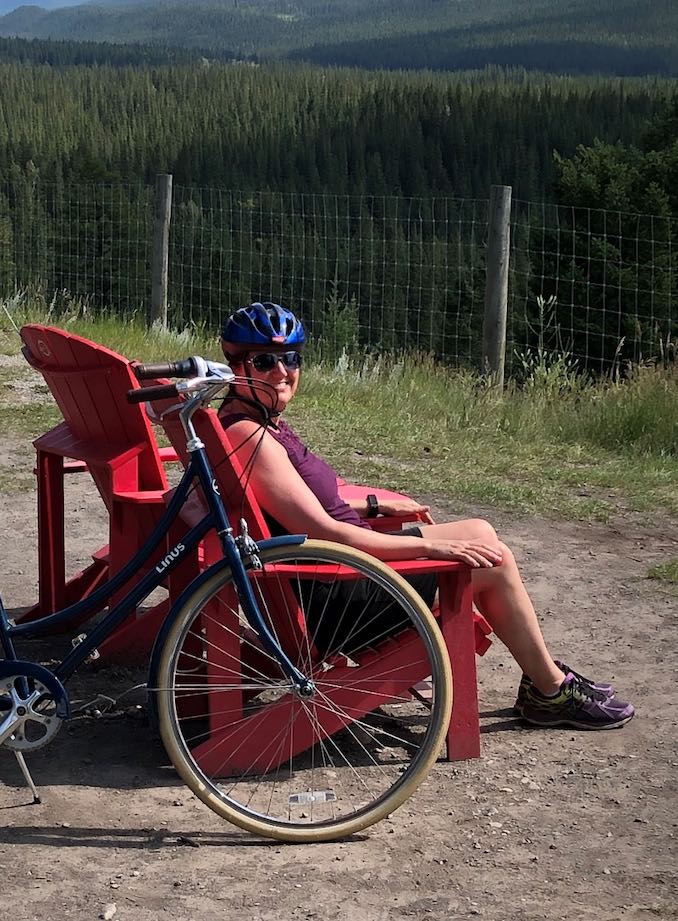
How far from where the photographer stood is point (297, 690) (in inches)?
138

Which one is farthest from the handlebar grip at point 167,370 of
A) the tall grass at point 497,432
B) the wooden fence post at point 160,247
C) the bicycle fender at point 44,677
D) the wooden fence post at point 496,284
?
the wooden fence post at point 160,247

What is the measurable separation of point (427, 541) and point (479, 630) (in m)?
0.54

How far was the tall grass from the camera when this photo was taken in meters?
7.18

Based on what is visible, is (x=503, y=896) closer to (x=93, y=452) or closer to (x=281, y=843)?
(x=281, y=843)

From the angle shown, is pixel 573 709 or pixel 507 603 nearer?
pixel 507 603

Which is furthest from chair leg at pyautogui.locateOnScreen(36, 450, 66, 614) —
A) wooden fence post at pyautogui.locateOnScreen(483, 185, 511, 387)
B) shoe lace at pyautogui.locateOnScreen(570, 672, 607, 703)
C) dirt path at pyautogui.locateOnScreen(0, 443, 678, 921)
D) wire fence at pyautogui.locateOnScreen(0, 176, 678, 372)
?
wire fence at pyautogui.locateOnScreen(0, 176, 678, 372)

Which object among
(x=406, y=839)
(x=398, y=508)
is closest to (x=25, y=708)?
(x=406, y=839)

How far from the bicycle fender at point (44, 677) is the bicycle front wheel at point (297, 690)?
30 centimetres

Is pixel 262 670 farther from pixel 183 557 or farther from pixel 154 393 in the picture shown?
pixel 154 393

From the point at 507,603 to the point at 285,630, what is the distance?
724mm

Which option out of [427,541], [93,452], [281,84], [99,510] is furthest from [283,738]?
[281,84]

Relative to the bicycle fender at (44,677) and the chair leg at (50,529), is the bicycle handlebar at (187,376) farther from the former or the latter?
the chair leg at (50,529)

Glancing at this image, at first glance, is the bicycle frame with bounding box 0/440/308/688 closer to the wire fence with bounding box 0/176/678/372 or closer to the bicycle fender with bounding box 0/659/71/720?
the bicycle fender with bounding box 0/659/71/720

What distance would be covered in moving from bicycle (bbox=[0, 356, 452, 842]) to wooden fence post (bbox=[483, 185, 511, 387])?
272 inches
